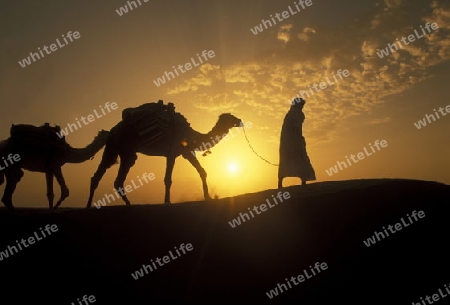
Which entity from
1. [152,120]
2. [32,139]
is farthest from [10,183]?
[152,120]

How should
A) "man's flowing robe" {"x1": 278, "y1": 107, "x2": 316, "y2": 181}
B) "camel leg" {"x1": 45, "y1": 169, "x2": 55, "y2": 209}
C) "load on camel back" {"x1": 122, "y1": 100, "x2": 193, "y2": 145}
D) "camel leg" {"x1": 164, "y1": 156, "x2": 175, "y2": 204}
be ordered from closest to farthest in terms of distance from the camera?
1. "camel leg" {"x1": 164, "y1": 156, "x2": 175, "y2": 204}
2. "man's flowing robe" {"x1": 278, "y1": 107, "x2": 316, "y2": 181}
3. "load on camel back" {"x1": 122, "y1": 100, "x2": 193, "y2": 145}
4. "camel leg" {"x1": 45, "y1": 169, "x2": 55, "y2": 209}

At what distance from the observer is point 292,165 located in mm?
11914

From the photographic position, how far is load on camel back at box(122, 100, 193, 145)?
479 inches

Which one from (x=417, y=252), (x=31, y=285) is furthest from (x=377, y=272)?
(x=31, y=285)

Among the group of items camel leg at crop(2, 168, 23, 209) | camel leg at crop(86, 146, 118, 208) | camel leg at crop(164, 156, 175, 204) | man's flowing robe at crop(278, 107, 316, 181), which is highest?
camel leg at crop(2, 168, 23, 209)

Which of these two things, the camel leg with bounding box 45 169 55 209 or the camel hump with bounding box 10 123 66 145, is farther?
the camel leg with bounding box 45 169 55 209

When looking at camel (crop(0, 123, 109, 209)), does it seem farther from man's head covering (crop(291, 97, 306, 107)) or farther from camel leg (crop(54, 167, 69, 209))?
man's head covering (crop(291, 97, 306, 107))

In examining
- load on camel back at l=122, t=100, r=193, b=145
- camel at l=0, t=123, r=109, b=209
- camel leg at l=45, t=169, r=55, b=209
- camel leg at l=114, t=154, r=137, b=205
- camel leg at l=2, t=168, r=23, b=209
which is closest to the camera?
camel leg at l=2, t=168, r=23, b=209

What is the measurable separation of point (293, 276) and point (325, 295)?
0.58 metres

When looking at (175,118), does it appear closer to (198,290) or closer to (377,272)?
(198,290)

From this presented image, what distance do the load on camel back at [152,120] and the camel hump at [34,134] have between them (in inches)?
95.9

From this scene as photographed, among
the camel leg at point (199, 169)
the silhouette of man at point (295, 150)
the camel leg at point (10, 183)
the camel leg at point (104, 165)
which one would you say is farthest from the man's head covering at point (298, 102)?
the camel leg at point (10, 183)

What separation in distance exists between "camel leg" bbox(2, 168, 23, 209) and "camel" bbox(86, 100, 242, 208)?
2.33 m

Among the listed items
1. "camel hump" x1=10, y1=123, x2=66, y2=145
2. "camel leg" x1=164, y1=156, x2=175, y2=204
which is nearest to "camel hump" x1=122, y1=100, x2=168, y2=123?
"camel leg" x1=164, y1=156, x2=175, y2=204
